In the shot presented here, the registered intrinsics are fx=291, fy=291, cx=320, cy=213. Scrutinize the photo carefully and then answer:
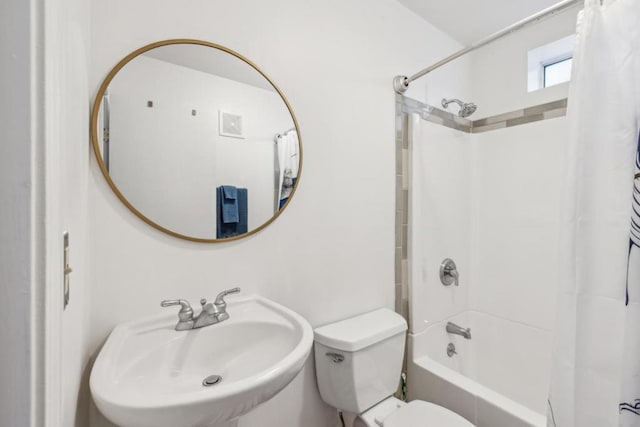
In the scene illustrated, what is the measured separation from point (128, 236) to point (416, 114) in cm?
150

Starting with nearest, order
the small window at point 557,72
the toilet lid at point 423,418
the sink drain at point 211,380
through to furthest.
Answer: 1. the sink drain at point 211,380
2. the toilet lid at point 423,418
3. the small window at point 557,72

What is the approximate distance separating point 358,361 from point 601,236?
902mm

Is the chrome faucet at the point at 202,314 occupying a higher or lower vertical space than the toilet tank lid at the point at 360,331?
higher

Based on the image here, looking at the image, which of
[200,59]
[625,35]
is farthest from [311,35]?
[625,35]

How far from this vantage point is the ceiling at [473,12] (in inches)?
64.0

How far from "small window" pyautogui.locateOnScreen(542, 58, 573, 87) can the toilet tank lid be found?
183cm

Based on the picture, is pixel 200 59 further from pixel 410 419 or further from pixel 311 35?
pixel 410 419

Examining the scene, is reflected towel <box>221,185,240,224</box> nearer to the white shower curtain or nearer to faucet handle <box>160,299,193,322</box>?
the white shower curtain

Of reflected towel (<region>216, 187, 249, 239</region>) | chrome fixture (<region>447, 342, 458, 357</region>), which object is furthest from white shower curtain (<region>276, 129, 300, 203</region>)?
chrome fixture (<region>447, 342, 458, 357</region>)

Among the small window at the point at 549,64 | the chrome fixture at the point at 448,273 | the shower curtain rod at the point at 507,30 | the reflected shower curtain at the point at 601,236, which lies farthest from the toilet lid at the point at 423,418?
the small window at the point at 549,64

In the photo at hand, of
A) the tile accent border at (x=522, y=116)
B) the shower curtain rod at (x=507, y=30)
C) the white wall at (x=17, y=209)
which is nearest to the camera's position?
the white wall at (x=17, y=209)

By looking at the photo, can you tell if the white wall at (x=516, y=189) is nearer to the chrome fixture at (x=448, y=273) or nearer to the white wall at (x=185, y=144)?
the chrome fixture at (x=448, y=273)

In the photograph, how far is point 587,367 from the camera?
0.73 metres

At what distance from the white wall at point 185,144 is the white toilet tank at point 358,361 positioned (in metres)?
0.59
